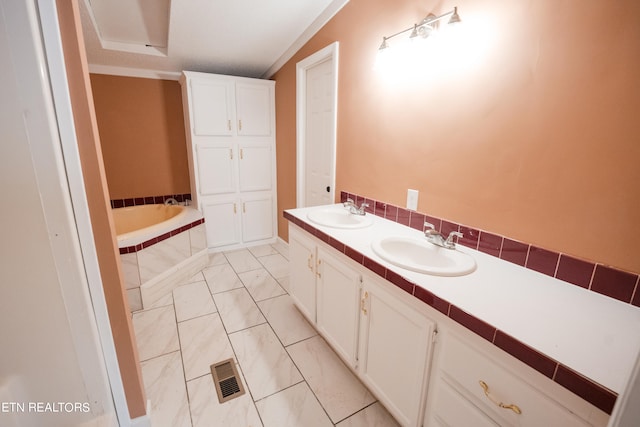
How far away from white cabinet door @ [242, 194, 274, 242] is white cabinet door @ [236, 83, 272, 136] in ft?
2.74

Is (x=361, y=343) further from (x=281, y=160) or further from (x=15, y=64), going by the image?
(x=281, y=160)

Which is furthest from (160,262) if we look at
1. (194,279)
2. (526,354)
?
(526,354)

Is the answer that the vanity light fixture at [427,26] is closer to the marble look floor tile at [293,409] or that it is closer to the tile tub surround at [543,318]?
the tile tub surround at [543,318]

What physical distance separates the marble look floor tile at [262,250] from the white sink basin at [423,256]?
2162mm

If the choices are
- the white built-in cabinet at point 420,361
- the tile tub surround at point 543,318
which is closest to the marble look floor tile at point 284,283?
the white built-in cabinet at point 420,361

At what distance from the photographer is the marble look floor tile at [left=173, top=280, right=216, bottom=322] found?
2.18m

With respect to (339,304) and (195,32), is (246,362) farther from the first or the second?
(195,32)

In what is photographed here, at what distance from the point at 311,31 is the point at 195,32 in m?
0.99

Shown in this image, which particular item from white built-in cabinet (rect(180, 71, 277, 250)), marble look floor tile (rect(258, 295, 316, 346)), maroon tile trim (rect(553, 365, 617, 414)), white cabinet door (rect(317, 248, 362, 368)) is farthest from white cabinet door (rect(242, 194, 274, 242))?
maroon tile trim (rect(553, 365, 617, 414))

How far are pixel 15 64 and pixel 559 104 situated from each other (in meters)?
1.68

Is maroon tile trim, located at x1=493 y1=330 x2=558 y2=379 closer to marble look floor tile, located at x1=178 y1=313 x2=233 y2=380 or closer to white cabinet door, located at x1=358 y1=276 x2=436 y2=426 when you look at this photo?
white cabinet door, located at x1=358 y1=276 x2=436 y2=426

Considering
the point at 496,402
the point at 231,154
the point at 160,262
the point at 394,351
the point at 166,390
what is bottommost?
the point at 166,390

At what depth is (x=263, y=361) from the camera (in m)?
1.71

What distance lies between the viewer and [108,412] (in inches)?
34.1
